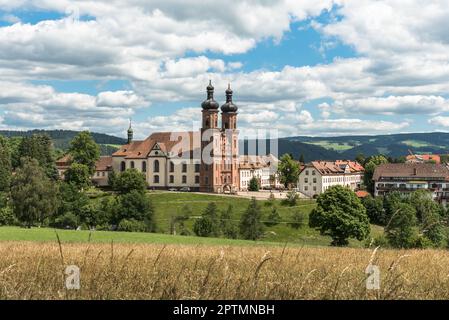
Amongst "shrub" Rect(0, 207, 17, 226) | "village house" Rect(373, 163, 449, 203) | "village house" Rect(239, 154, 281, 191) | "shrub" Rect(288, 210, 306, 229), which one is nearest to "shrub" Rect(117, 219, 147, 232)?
"shrub" Rect(0, 207, 17, 226)

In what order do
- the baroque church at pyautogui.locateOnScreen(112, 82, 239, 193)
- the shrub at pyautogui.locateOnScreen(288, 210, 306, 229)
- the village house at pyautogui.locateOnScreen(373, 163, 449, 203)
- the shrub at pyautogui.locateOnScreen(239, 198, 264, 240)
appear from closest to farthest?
the shrub at pyautogui.locateOnScreen(239, 198, 264, 240) < the shrub at pyautogui.locateOnScreen(288, 210, 306, 229) < the baroque church at pyautogui.locateOnScreen(112, 82, 239, 193) < the village house at pyautogui.locateOnScreen(373, 163, 449, 203)

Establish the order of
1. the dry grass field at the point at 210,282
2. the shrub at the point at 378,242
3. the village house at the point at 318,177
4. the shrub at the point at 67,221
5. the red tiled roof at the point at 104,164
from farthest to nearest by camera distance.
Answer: the village house at the point at 318,177
the red tiled roof at the point at 104,164
the shrub at the point at 67,221
the shrub at the point at 378,242
the dry grass field at the point at 210,282

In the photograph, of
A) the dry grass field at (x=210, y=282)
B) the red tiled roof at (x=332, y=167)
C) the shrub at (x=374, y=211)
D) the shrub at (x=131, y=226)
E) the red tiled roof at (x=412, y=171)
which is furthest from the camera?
the red tiled roof at (x=332, y=167)

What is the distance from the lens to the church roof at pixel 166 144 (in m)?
113

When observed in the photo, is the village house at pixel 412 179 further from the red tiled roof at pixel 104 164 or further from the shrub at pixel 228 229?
the shrub at pixel 228 229

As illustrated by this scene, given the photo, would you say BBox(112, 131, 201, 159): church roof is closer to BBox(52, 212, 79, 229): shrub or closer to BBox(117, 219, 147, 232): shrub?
BBox(52, 212, 79, 229): shrub

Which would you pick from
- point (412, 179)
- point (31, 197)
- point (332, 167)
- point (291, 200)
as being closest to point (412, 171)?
point (412, 179)

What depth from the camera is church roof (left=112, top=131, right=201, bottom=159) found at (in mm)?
113188

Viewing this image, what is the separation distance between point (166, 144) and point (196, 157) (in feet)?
25.9

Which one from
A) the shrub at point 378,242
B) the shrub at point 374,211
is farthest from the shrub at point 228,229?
the shrub at point 378,242

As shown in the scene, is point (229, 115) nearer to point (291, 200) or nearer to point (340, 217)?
point (291, 200)

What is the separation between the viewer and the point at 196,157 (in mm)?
110625
